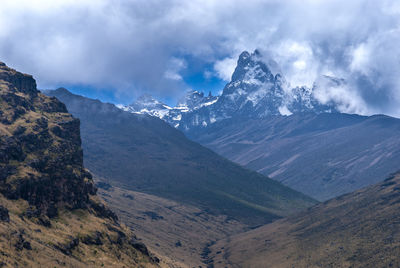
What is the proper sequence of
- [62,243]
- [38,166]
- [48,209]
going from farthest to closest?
1. [38,166]
2. [48,209]
3. [62,243]

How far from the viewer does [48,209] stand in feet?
510

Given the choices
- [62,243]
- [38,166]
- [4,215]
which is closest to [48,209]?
[38,166]

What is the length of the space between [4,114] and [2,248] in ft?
304

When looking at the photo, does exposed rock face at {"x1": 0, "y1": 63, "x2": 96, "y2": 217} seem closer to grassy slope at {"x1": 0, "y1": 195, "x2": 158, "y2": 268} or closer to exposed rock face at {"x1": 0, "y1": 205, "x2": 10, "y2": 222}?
grassy slope at {"x1": 0, "y1": 195, "x2": 158, "y2": 268}

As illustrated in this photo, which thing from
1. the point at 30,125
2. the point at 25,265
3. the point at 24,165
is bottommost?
the point at 25,265

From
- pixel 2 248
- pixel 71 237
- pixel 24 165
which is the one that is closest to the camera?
pixel 2 248

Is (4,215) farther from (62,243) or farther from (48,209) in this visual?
(48,209)

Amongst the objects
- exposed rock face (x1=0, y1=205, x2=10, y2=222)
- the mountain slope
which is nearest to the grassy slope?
the mountain slope

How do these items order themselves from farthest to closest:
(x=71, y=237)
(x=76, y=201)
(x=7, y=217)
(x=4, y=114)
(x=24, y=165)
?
(x=4, y=114)
(x=76, y=201)
(x=24, y=165)
(x=71, y=237)
(x=7, y=217)

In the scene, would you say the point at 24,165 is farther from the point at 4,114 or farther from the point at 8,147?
the point at 4,114

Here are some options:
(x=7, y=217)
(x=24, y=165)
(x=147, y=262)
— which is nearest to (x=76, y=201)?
(x=24, y=165)

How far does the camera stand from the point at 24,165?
161625 millimetres

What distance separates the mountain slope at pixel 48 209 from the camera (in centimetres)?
12212

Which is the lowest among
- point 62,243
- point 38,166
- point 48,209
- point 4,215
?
point 62,243
